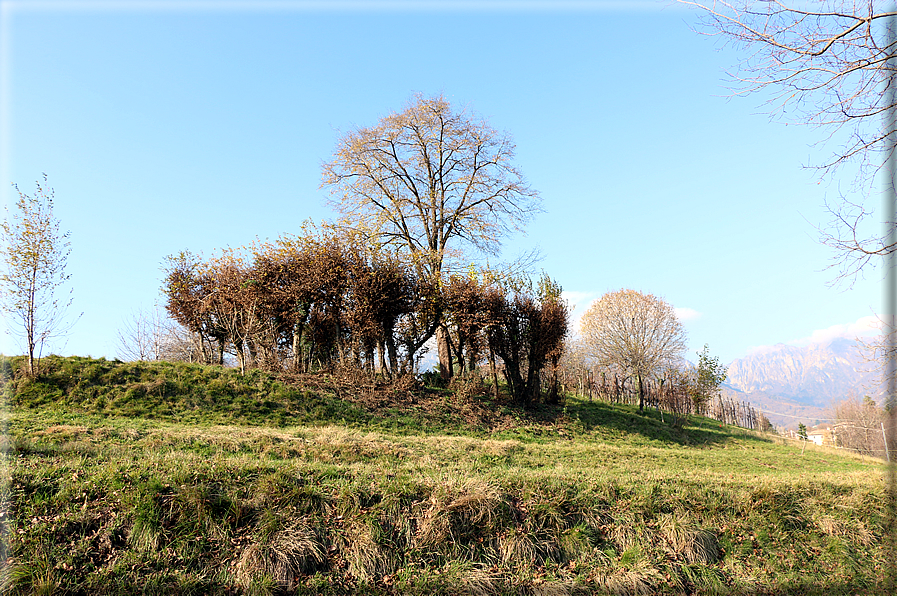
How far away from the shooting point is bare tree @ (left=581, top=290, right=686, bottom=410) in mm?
28797

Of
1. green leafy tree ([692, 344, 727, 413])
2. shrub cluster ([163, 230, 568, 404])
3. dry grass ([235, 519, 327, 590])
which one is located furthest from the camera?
green leafy tree ([692, 344, 727, 413])

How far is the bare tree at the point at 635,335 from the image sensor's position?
2880 cm

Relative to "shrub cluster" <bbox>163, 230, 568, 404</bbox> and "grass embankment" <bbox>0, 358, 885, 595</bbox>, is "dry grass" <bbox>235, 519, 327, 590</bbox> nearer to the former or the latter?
"grass embankment" <bbox>0, 358, 885, 595</bbox>

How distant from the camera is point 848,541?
676 centimetres

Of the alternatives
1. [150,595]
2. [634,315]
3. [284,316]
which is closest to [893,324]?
[150,595]

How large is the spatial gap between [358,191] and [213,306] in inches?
309

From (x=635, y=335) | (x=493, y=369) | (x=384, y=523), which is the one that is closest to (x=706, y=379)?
(x=635, y=335)

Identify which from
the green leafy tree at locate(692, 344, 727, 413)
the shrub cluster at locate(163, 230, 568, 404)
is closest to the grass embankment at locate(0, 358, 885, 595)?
the shrub cluster at locate(163, 230, 568, 404)

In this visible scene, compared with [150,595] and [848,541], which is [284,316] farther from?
[848,541]

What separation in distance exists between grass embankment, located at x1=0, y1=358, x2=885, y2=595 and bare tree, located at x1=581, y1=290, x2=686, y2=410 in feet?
68.7

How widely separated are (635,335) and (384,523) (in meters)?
26.8

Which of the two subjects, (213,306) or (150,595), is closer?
(150,595)

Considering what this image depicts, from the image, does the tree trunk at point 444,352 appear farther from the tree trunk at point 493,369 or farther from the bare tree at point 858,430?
the bare tree at point 858,430

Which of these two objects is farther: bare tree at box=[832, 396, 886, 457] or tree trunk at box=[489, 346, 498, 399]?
bare tree at box=[832, 396, 886, 457]
